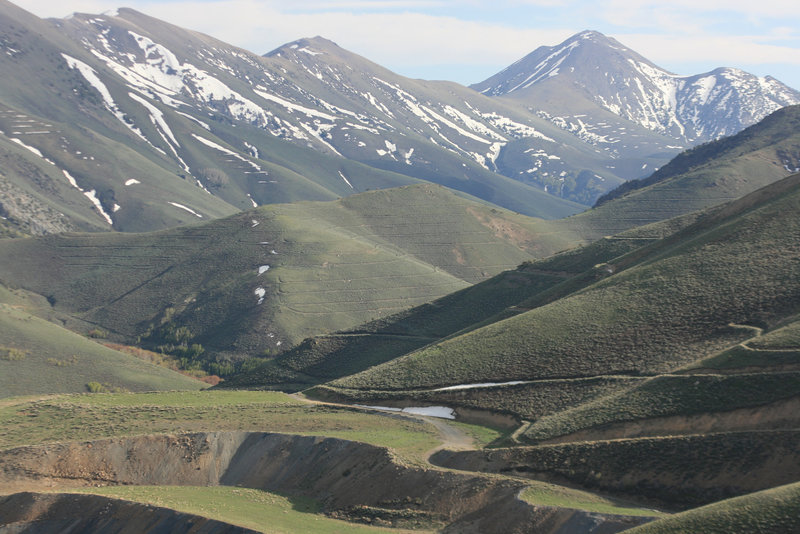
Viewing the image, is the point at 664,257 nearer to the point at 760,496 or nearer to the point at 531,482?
the point at 531,482

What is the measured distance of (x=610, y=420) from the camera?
5875 centimetres

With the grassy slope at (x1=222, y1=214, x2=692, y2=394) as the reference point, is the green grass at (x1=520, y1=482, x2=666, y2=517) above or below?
above

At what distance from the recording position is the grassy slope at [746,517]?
116ft

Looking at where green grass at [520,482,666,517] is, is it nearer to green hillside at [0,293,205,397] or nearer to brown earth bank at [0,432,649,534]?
brown earth bank at [0,432,649,534]

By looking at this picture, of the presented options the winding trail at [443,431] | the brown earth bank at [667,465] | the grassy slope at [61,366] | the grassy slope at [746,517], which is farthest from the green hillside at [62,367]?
the grassy slope at [746,517]

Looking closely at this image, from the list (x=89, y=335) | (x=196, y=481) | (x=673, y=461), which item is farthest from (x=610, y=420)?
(x=89, y=335)

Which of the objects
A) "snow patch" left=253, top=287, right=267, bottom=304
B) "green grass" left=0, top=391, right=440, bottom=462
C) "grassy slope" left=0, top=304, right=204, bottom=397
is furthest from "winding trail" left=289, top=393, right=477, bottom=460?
"snow patch" left=253, top=287, right=267, bottom=304

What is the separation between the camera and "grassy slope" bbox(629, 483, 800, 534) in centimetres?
3547

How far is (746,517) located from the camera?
36094 millimetres

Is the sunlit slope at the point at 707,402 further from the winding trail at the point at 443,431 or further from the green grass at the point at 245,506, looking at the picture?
the green grass at the point at 245,506

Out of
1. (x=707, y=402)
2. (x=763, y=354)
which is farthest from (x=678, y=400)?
(x=763, y=354)

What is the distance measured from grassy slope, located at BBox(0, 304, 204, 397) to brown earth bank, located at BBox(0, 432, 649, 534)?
72.3 m

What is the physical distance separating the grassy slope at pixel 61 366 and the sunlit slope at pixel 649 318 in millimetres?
60801

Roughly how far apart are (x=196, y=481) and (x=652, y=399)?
3180 centimetres
